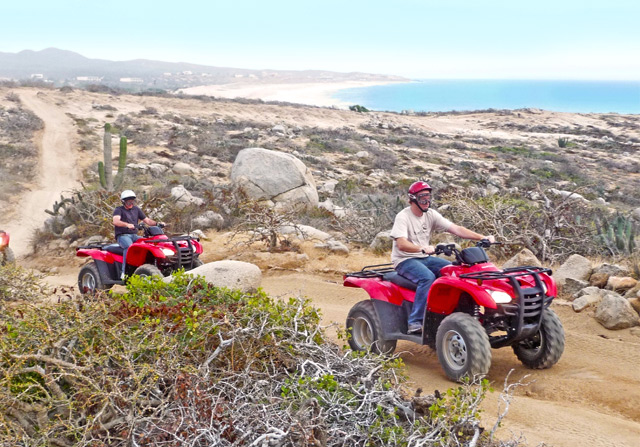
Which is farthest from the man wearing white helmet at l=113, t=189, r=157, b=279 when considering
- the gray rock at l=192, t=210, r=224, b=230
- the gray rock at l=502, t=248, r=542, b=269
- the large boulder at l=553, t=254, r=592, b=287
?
the large boulder at l=553, t=254, r=592, b=287

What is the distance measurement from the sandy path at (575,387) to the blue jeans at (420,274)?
506mm

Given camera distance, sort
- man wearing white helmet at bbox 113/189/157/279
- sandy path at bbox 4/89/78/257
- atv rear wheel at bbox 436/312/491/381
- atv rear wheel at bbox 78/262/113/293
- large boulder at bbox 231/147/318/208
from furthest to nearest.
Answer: large boulder at bbox 231/147/318/208, sandy path at bbox 4/89/78/257, atv rear wheel at bbox 78/262/113/293, man wearing white helmet at bbox 113/189/157/279, atv rear wheel at bbox 436/312/491/381

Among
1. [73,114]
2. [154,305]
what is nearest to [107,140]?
[154,305]

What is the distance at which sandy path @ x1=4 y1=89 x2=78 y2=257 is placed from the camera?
17875 millimetres

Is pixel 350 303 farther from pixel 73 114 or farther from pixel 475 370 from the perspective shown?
pixel 73 114

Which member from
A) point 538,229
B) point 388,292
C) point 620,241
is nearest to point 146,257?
point 388,292

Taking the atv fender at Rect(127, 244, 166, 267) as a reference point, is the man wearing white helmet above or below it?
above

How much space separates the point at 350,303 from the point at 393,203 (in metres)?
7.53

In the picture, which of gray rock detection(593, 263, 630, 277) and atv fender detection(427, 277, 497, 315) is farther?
gray rock detection(593, 263, 630, 277)

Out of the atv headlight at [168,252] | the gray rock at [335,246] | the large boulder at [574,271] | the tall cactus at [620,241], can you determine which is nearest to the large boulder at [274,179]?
the gray rock at [335,246]

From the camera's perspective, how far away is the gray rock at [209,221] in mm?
15289

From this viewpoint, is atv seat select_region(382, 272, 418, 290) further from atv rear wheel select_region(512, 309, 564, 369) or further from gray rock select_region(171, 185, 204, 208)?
gray rock select_region(171, 185, 204, 208)

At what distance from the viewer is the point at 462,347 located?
5.88m

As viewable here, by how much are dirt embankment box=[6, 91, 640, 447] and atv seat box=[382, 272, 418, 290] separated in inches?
27.5
